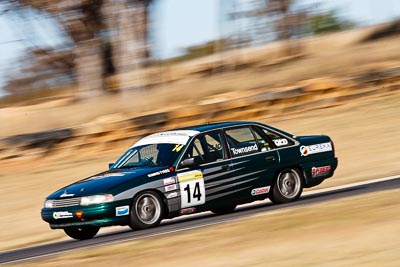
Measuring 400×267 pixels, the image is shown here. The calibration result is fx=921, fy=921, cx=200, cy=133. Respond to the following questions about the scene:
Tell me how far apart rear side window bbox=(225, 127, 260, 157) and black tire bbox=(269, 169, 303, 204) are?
58cm

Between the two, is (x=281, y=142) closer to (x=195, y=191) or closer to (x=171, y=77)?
(x=195, y=191)

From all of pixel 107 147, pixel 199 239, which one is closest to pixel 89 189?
pixel 199 239

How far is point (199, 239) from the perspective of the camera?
32.6 ft

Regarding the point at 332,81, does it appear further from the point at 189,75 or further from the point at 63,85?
the point at 63,85

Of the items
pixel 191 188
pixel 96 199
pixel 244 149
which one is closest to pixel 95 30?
pixel 244 149

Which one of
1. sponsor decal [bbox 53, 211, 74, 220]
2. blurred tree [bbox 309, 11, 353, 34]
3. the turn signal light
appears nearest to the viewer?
the turn signal light

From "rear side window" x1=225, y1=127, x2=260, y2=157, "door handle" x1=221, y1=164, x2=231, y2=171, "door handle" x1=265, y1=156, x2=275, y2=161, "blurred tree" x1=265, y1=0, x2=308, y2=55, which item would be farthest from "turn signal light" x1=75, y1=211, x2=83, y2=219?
"blurred tree" x1=265, y1=0, x2=308, y2=55

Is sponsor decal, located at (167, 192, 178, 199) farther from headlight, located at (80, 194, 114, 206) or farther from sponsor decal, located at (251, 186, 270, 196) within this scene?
sponsor decal, located at (251, 186, 270, 196)

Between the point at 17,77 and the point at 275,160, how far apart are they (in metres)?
33.8

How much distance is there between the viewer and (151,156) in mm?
12500

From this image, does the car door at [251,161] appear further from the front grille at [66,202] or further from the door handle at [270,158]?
the front grille at [66,202]

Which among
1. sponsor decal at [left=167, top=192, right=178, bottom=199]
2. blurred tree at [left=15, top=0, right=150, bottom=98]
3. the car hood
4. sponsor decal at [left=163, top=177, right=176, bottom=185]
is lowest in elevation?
sponsor decal at [left=167, top=192, right=178, bottom=199]

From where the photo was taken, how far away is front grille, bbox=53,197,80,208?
1162 cm

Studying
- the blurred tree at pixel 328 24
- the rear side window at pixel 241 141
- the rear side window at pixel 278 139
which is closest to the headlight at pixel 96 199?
the rear side window at pixel 241 141
